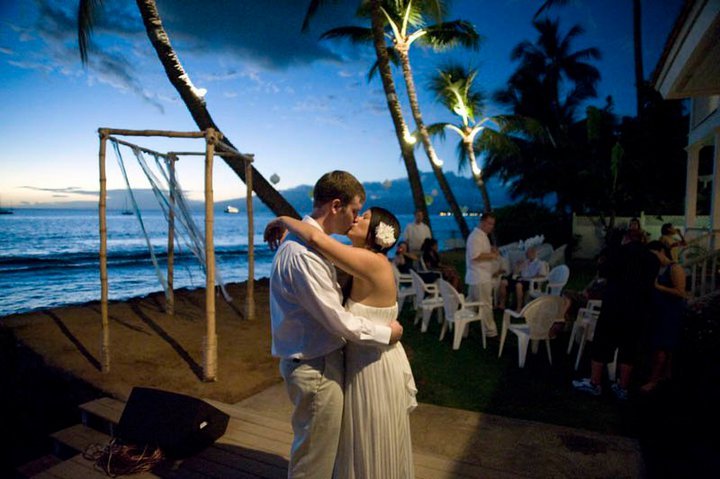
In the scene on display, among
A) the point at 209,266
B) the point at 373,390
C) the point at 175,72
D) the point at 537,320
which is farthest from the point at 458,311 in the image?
the point at 175,72

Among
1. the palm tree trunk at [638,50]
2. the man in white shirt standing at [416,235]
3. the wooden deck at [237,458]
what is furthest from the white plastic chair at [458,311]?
the palm tree trunk at [638,50]

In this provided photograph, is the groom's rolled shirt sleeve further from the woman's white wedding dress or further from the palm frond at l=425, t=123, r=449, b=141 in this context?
the palm frond at l=425, t=123, r=449, b=141

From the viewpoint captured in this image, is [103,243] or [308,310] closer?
[308,310]

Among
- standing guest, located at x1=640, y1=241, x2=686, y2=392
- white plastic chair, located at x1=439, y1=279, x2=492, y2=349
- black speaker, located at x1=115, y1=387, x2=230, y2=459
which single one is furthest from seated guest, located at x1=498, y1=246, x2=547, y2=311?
black speaker, located at x1=115, y1=387, x2=230, y2=459

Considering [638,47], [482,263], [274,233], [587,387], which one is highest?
[638,47]

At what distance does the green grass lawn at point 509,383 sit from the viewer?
4.14m

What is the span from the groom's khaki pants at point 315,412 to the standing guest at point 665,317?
4.01 metres

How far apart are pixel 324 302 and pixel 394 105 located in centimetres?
1159

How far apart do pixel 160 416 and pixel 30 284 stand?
17402 mm

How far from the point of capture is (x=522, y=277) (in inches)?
334

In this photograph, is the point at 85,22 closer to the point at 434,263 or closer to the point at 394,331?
the point at 434,263

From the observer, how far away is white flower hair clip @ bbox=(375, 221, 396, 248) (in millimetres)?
2068

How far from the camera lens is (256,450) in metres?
3.02

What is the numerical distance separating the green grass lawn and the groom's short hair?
126 inches
